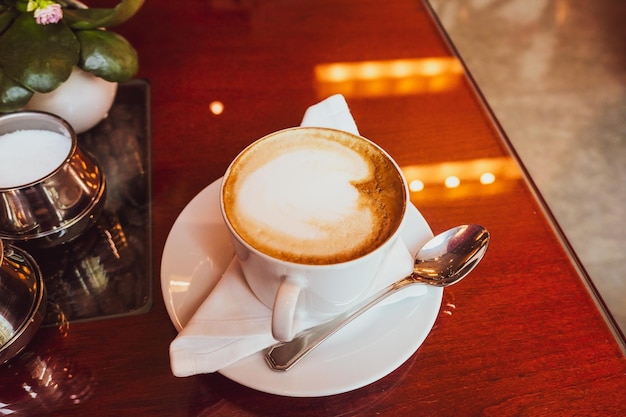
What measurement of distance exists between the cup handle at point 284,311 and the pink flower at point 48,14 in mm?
424

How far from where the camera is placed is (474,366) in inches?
22.2

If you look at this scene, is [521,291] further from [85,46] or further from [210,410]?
[85,46]

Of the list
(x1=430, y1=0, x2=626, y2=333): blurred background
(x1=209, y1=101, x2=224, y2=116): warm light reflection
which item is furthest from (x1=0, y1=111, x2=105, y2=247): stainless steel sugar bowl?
(x1=430, y1=0, x2=626, y2=333): blurred background

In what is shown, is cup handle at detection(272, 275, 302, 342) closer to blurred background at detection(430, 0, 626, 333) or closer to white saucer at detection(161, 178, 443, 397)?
white saucer at detection(161, 178, 443, 397)

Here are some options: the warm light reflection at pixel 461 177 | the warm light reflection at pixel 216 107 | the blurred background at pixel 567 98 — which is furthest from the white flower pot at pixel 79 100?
the blurred background at pixel 567 98

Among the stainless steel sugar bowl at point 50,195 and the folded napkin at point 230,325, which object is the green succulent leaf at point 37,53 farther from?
the folded napkin at point 230,325

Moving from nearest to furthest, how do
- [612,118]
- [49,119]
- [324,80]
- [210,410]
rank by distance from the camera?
[210,410] → [49,119] → [324,80] → [612,118]

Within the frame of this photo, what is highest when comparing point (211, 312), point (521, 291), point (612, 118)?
point (211, 312)

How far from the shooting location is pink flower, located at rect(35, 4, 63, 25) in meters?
0.63

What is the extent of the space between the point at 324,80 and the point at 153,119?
272 mm

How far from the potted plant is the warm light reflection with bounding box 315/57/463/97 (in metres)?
0.31

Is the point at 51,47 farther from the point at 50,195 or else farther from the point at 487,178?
the point at 487,178

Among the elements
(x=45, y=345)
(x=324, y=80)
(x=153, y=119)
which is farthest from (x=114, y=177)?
(x=324, y=80)

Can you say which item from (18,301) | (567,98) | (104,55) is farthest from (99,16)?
(567,98)
